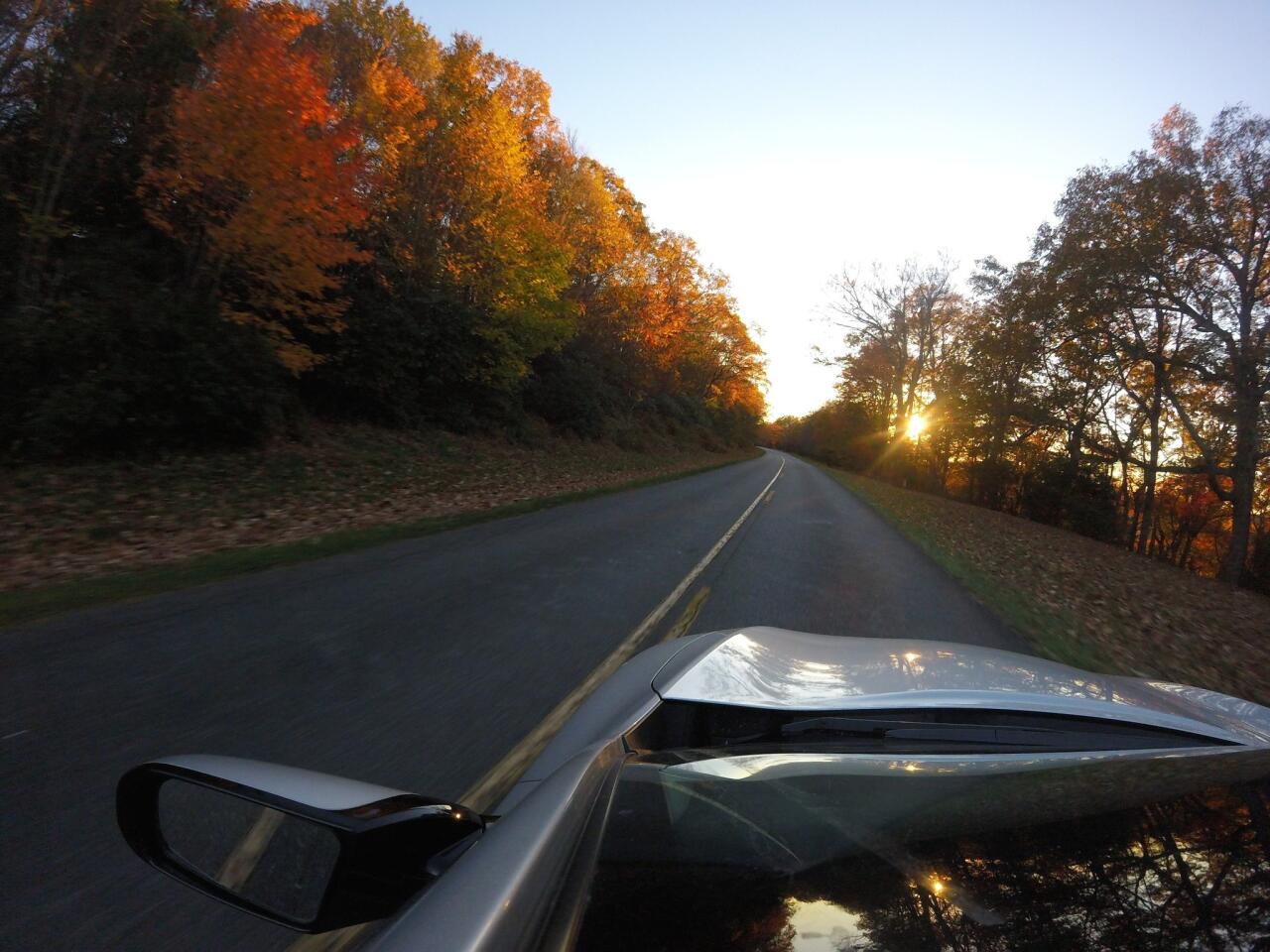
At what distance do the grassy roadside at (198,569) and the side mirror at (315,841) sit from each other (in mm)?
5031

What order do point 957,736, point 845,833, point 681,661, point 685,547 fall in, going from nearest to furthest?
point 845,833 → point 957,736 → point 681,661 → point 685,547

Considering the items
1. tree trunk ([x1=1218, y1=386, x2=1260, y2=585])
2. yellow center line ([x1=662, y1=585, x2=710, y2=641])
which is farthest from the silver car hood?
tree trunk ([x1=1218, y1=386, x2=1260, y2=585])

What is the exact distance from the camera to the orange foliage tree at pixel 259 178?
12.2 m

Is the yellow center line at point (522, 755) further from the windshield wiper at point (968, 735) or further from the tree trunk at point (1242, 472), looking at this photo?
the tree trunk at point (1242, 472)

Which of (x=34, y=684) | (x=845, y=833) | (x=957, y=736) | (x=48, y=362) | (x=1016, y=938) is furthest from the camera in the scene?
(x=48, y=362)

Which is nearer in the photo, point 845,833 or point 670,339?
point 845,833

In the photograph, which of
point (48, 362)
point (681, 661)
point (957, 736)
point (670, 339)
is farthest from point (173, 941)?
point (670, 339)

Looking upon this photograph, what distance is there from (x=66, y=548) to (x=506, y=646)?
6136mm

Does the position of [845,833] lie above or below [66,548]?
above

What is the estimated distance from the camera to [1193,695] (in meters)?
2.98

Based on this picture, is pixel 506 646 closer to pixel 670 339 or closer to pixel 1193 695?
pixel 1193 695

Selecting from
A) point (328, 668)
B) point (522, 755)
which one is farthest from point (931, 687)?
point (328, 668)

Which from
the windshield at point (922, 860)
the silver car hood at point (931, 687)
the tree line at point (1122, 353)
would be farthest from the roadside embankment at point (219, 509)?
the tree line at point (1122, 353)

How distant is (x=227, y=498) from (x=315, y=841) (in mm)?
10729
